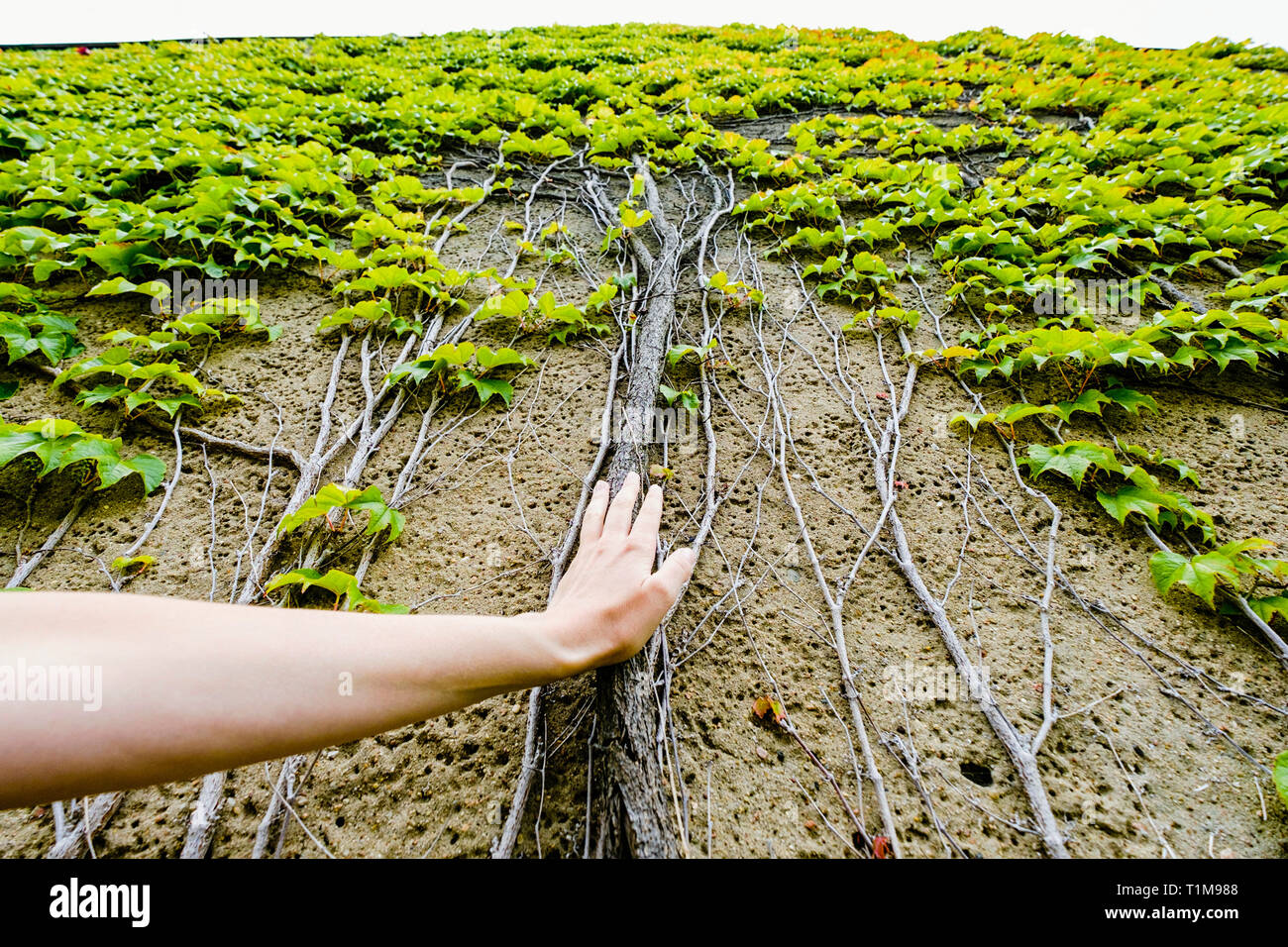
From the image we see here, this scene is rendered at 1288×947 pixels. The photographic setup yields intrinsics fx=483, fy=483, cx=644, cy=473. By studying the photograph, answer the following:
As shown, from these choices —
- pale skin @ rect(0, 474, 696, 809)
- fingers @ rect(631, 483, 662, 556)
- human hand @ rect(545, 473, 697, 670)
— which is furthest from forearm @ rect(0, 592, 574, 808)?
fingers @ rect(631, 483, 662, 556)

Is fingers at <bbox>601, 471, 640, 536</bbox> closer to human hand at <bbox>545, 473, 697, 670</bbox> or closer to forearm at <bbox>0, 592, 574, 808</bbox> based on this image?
human hand at <bbox>545, 473, 697, 670</bbox>

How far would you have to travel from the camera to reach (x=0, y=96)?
161 inches

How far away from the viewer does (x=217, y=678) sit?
2.31ft

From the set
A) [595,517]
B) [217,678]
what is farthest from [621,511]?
[217,678]

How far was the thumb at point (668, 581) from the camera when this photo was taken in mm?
1117

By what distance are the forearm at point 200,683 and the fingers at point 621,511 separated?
529mm

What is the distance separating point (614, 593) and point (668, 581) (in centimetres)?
13

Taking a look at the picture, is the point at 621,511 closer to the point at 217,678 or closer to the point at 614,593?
the point at 614,593

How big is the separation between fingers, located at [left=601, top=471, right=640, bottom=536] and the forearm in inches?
20.8

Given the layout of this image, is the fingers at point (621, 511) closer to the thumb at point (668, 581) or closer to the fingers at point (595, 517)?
the fingers at point (595, 517)

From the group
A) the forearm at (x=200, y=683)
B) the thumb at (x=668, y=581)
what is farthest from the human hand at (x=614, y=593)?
the forearm at (x=200, y=683)

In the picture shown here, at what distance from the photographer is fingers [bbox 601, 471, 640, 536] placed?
1340 millimetres

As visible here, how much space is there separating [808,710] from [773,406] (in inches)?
51.4
